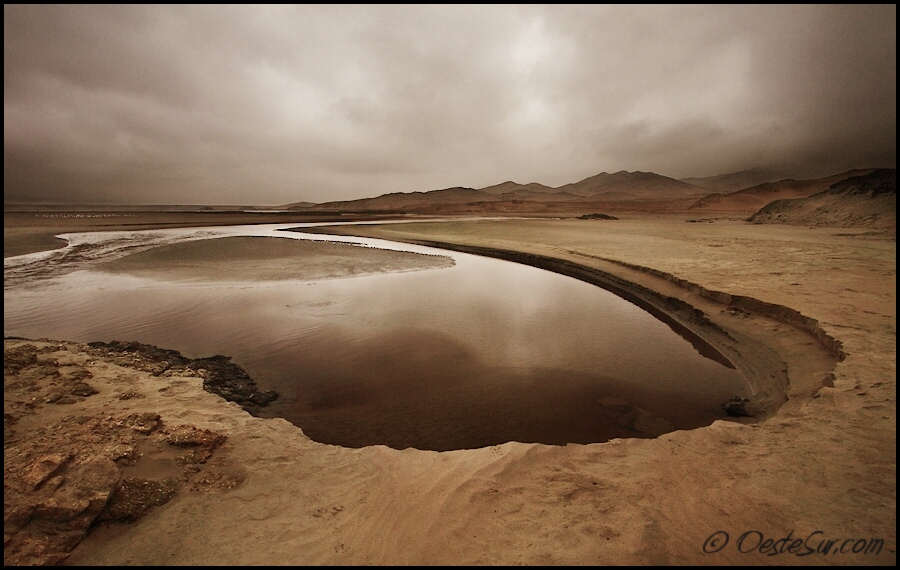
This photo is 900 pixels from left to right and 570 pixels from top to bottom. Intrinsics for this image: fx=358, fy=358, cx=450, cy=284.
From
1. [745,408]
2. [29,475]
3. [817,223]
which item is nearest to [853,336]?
[745,408]

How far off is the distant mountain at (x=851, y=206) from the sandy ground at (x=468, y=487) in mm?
30271

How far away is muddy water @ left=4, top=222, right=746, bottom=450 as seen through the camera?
5355 millimetres

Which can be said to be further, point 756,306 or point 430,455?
point 756,306

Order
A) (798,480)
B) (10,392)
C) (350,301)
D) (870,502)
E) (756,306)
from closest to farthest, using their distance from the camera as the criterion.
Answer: (870,502) < (798,480) < (10,392) < (756,306) < (350,301)

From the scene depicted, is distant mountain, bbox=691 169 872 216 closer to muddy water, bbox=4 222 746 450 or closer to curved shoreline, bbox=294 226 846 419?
curved shoreline, bbox=294 226 846 419

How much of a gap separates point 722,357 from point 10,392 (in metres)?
11.9

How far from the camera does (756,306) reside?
27.4ft

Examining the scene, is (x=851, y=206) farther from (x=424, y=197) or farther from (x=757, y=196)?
(x=424, y=197)

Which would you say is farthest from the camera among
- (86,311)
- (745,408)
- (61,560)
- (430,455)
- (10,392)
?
(86,311)

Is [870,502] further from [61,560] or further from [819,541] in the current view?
[61,560]

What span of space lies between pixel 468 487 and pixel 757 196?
108 m

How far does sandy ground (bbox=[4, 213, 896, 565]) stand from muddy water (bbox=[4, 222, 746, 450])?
1026 millimetres

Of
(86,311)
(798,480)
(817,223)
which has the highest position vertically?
(817,223)

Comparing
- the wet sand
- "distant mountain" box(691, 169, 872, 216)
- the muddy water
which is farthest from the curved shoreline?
"distant mountain" box(691, 169, 872, 216)
